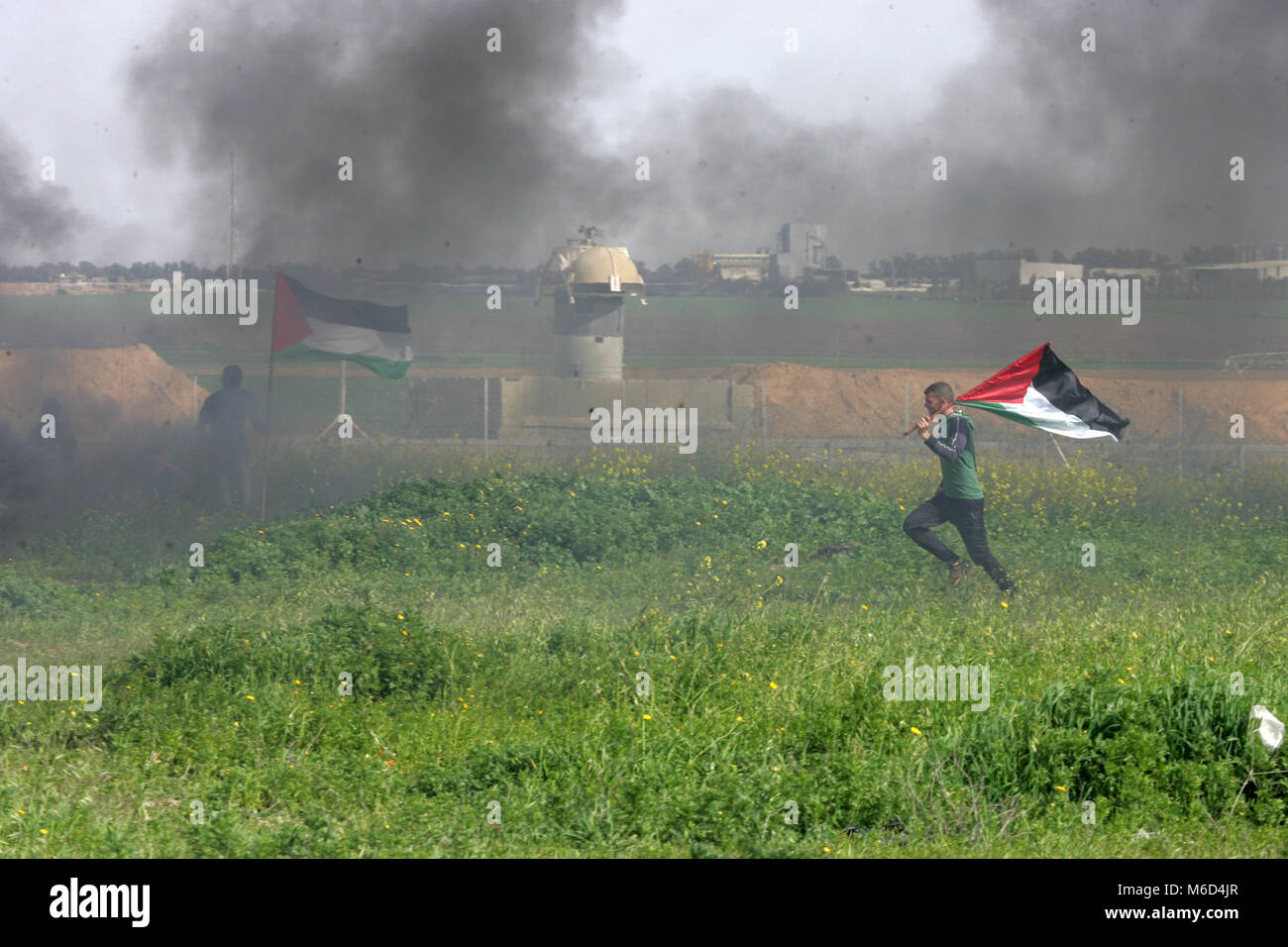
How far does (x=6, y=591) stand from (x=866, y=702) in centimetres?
746

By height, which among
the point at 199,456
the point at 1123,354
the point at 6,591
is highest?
the point at 1123,354

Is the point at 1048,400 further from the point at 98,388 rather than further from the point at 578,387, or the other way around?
the point at 98,388

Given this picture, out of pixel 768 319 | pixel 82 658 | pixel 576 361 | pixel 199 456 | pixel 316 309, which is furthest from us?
pixel 768 319

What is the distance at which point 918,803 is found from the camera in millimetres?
5195

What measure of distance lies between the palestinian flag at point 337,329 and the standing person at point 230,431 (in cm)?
69

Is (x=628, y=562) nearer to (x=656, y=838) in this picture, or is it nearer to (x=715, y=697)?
(x=715, y=697)

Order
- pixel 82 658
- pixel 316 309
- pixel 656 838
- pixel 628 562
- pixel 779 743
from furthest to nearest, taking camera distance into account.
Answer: pixel 316 309 < pixel 628 562 < pixel 82 658 < pixel 779 743 < pixel 656 838

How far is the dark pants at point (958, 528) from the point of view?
409 inches

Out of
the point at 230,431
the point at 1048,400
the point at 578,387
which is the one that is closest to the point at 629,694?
the point at 1048,400

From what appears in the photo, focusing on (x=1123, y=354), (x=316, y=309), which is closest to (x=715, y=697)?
(x=316, y=309)

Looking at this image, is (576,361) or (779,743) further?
(576,361)

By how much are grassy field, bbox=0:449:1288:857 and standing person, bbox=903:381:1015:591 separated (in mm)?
276

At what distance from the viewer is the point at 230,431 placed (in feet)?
50.1

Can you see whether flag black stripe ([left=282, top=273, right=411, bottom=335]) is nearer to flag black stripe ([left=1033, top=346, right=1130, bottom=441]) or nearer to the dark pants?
the dark pants
